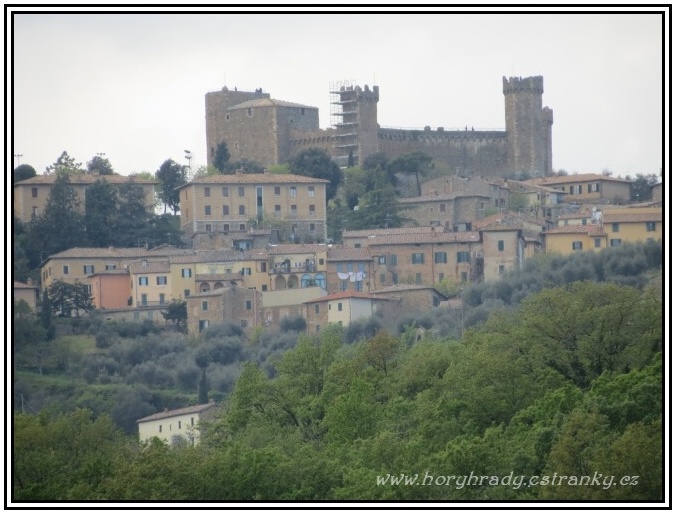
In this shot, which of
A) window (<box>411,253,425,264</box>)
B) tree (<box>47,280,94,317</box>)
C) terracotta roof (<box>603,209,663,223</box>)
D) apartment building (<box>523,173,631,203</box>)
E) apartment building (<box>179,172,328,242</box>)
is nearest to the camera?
tree (<box>47,280,94,317</box>)

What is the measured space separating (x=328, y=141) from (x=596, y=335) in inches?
1854

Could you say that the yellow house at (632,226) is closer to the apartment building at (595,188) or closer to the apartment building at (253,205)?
the apartment building at (595,188)

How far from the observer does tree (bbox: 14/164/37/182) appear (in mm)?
81250

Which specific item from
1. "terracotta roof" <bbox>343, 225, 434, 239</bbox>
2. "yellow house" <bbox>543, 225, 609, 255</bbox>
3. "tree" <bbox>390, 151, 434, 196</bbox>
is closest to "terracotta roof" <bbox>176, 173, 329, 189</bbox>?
"terracotta roof" <bbox>343, 225, 434, 239</bbox>

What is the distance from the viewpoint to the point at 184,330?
227 feet

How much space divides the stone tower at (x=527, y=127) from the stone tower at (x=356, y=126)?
680 centimetres

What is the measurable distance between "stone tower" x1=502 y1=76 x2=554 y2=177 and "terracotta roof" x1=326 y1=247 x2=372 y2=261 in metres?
19.4

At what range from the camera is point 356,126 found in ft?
287

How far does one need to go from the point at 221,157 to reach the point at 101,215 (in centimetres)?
996

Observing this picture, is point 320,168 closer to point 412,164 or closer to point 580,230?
point 412,164

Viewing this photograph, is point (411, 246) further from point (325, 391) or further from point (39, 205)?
point (325, 391)

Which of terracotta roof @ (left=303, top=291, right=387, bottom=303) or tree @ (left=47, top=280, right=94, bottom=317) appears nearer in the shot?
terracotta roof @ (left=303, top=291, right=387, bottom=303)

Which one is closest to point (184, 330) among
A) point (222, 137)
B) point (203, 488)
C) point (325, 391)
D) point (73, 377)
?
point (73, 377)

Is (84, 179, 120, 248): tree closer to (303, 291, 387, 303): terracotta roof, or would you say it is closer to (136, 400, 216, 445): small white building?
(303, 291, 387, 303): terracotta roof
